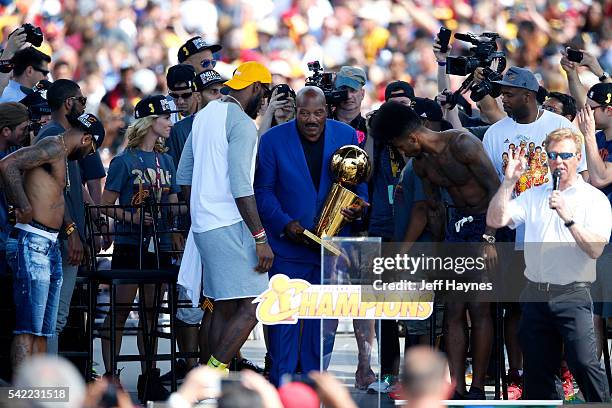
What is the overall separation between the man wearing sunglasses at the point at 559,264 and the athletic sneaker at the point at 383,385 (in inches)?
44.5

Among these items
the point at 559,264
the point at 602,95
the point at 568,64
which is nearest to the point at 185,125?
the point at 568,64

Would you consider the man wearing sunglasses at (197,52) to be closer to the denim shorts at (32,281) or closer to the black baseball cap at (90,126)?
the black baseball cap at (90,126)

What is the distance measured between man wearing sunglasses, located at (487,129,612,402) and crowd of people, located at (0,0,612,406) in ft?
0.04

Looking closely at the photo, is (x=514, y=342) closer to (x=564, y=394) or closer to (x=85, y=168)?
(x=564, y=394)

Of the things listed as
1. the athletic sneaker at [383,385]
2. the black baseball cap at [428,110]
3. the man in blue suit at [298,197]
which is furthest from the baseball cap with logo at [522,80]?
the athletic sneaker at [383,385]

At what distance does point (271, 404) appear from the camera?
4285mm

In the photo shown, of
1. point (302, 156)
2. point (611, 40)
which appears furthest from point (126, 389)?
point (611, 40)

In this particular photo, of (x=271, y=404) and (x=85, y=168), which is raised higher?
(x=85, y=168)

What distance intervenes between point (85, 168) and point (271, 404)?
19.2ft

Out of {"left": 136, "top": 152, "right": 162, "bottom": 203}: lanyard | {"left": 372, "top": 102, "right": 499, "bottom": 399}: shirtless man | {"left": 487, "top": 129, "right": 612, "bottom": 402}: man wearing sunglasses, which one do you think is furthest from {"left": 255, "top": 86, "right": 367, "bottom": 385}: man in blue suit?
{"left": 487, "top": 129, "right": 612, "bottom": 402}: man wearing sunglasses

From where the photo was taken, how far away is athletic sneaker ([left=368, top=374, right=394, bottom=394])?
8734mm

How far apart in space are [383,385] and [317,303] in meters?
1.61

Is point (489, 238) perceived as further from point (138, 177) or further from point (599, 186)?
point (138, 177)

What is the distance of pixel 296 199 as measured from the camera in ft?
28.7
